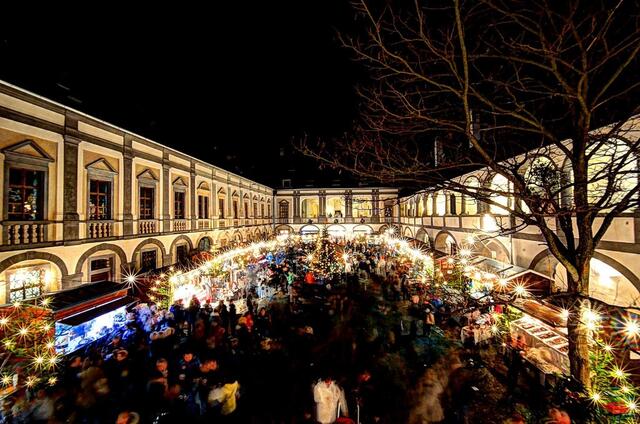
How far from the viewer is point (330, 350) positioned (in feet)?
28.2

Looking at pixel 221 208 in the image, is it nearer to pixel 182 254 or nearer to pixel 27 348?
pixel 182 254

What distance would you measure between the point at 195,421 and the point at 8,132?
10533mm

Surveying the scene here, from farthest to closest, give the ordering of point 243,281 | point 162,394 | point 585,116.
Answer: point 243,281, point 162,394, point 585,116

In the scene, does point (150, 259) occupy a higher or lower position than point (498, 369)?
higher

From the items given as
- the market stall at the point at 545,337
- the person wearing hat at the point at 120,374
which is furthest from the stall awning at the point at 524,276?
the person wearing hat at the point at 120,374

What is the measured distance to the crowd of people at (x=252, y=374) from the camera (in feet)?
18.1

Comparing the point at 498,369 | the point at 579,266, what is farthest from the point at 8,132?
the point at 498,369

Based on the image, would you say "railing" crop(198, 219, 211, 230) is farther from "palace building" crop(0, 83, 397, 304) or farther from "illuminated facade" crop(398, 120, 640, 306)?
"illuminated facade" crop(398, 120, 640, 306)

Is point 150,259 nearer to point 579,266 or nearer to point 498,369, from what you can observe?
point 498,369

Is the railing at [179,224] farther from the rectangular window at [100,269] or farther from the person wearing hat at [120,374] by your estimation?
the person wearing hat at [120,374]

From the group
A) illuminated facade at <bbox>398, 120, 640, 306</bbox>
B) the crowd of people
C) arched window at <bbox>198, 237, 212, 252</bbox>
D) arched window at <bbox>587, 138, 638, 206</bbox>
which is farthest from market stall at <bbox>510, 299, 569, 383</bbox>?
arched window at <bbox>198, 237, 212, 252</bbox>

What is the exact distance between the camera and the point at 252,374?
7.53m

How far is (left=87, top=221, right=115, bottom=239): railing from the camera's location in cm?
1124

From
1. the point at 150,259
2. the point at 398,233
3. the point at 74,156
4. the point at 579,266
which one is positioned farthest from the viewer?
the point at 398,233
